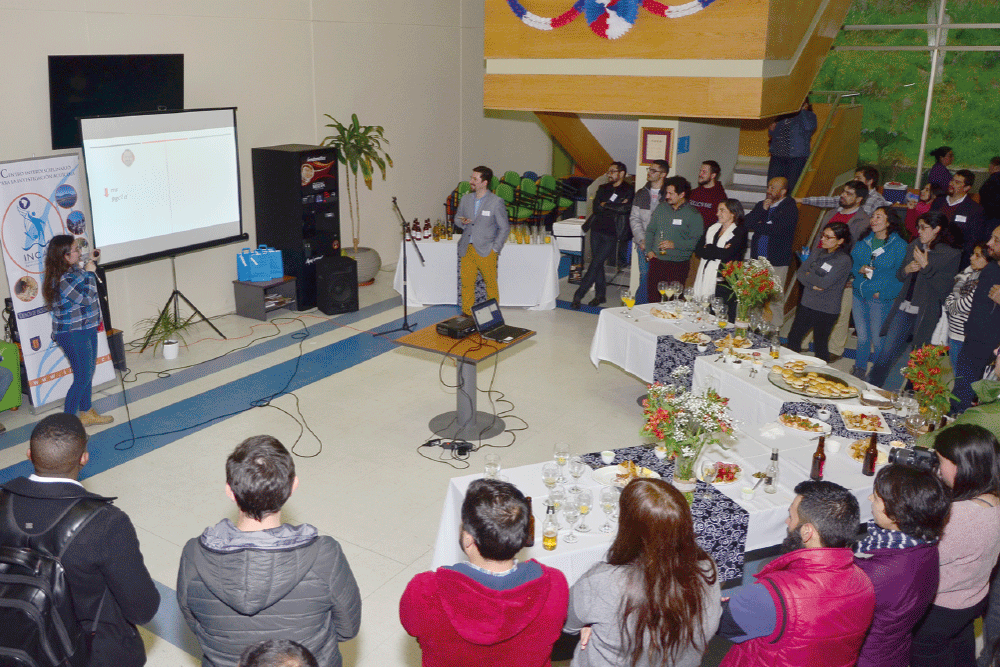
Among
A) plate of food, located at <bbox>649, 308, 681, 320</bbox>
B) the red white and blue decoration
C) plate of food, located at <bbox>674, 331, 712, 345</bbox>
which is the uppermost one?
the red white and blue decoration

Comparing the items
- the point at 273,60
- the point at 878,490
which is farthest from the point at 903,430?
the point at 273,60

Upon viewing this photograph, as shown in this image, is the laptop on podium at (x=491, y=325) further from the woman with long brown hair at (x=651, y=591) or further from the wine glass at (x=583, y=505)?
the woman with long brown hair at (x=651, y=591)

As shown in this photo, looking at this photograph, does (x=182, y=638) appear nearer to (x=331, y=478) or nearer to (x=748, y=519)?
(x=331, y=478)

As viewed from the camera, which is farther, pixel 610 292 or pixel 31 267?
pixel 610 292

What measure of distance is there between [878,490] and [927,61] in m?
12.7

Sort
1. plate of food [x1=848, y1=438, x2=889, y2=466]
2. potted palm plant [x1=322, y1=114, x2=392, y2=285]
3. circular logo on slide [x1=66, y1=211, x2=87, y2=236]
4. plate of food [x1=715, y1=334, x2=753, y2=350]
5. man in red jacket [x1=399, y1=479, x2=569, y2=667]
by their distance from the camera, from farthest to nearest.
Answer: potted palm plant [x1=322, y1=114, x2=392, y2=285]
circular logo on slide [x1=66, y1=211, x2=87, y2=236]
plate of food [x1=715, y1=334, x2=753, y2=350]
plate of food [x1=848, y1=438, x2=889, y2=466]
man in red jacket [x1=399, y1=479, x2=569, y2=667]

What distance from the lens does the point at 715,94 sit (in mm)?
7641

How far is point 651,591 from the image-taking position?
2230mm

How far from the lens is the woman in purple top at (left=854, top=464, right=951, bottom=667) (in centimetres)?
256

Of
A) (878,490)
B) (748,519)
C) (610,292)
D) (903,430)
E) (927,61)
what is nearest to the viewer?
(878,490)

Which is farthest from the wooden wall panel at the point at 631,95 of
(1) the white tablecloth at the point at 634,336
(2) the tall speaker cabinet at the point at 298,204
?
(1) the white tablecloth at the point at 634,336

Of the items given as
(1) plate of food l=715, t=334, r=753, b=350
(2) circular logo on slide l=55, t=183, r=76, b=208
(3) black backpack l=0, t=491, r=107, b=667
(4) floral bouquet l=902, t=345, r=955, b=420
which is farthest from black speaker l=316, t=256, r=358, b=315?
(3) black backpack l=0, t=491, r=107, b=667

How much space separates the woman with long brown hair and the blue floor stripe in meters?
4.25

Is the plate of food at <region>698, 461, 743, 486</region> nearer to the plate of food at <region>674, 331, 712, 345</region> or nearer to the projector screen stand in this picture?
the plate of food at <region>674, 331, 712, 345</region>
